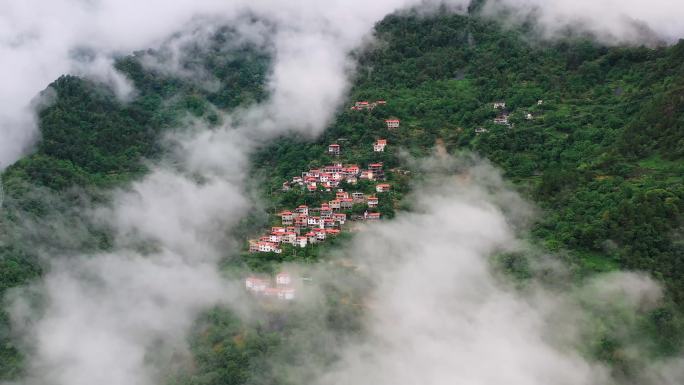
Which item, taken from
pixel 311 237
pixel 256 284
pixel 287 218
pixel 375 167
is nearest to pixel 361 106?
pixel 375 167

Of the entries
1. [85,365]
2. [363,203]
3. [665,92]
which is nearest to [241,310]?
[85,365]

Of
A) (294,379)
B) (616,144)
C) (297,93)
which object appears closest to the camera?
(294,379)

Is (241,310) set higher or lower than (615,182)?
lower

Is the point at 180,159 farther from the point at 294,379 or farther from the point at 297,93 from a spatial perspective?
the point at 294,379

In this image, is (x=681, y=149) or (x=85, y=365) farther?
(x=681, y=149)

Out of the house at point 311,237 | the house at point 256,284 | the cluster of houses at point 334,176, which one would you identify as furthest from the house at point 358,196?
the house at point 256,284

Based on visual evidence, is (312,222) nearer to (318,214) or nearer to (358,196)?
(318,214)
